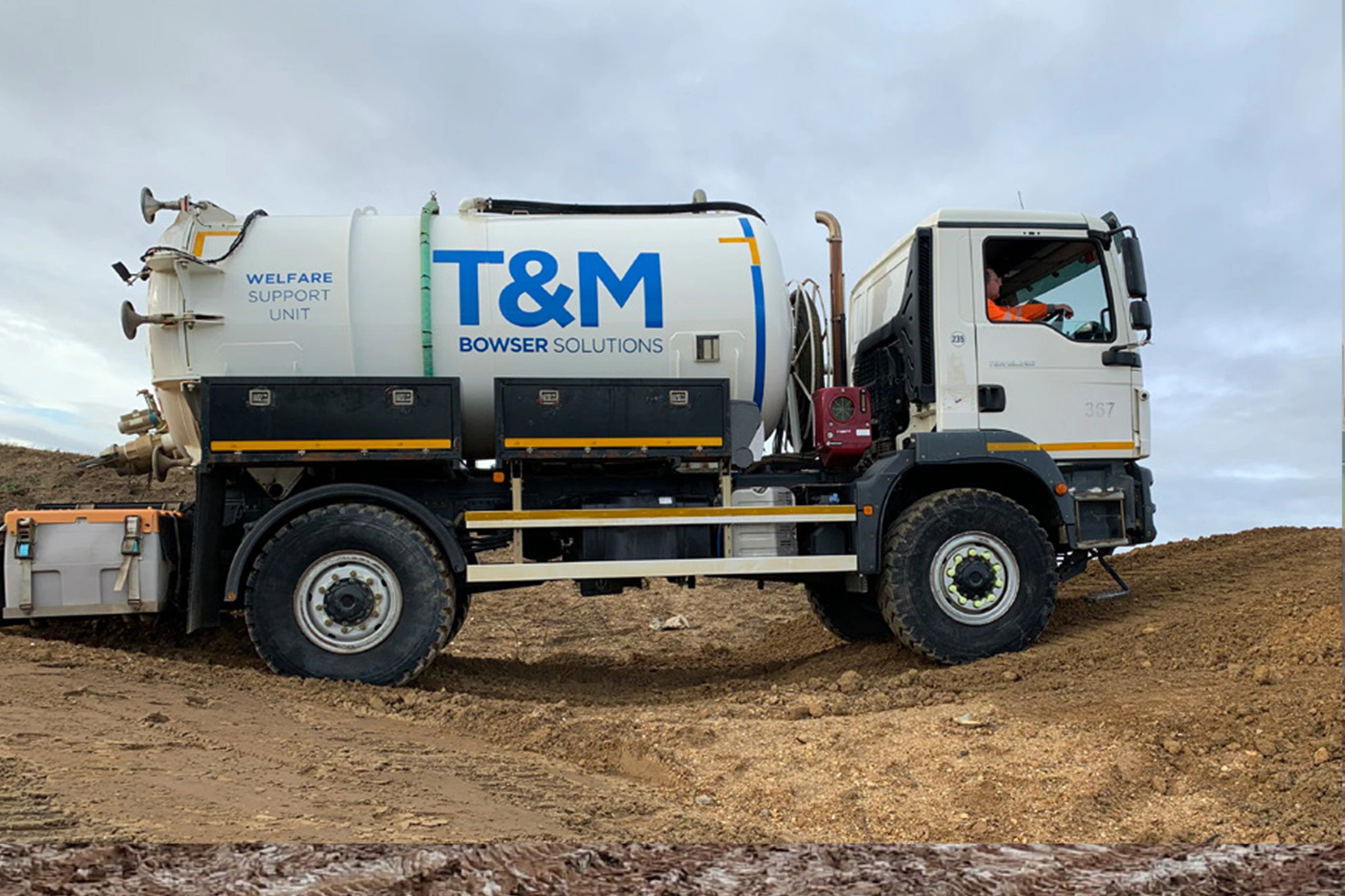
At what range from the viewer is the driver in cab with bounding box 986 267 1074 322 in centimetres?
751

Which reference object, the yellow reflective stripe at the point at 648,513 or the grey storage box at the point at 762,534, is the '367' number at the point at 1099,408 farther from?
the grey storage box at the point at 762,534

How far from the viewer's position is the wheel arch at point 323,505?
6.66 m

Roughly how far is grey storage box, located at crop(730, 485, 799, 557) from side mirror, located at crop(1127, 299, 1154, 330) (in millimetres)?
2975

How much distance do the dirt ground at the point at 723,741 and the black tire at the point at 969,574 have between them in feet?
0.98

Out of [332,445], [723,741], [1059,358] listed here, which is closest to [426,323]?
[332,445]

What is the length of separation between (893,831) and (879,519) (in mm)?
3389

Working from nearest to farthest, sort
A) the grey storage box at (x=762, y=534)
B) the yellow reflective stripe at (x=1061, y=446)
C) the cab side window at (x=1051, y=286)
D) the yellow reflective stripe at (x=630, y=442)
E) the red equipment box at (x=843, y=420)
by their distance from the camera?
1. the yellow reflective stripe at (x=630, y=442)
2. the grey storage box at (x=762, y=534)
3. the yellow reflective stripe at (x=1061, y=446)
4. the cab side window at (x=1051, y=286)
5. the red equipment box at (x=843, y=420)

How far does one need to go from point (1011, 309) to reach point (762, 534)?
103 inches

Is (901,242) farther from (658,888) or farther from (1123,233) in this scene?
(658,888)

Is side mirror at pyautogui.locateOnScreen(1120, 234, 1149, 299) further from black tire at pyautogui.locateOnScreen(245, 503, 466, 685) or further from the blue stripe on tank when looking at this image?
black tire at pyautogui.locateOnScreen(245, 503, 466, 685)

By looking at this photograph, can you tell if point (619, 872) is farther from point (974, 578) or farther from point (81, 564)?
point (81, 564)

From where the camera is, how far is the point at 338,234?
708cm

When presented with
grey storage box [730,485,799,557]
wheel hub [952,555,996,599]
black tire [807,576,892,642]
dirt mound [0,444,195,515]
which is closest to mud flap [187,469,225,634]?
grey storage box [730,485,799,557]

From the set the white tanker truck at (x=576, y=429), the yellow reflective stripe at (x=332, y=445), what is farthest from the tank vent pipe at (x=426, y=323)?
the yellow reflective stripe at (x=332, y=445)
